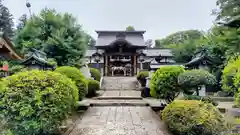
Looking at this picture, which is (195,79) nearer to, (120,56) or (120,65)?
(120,56)

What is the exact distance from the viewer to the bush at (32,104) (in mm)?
4207

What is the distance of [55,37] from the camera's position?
12125 millimetres

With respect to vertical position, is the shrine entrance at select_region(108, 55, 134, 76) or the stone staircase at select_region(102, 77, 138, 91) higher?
the shrine entrance at select_region(108, 55, 134, 76)

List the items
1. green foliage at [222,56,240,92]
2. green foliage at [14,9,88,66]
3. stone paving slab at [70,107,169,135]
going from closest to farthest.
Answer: green foliage at [222,56,240,92], stone paving slab at [70,107,169,135], green foliage at [14,9,88,66]

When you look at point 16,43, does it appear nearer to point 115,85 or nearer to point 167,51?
point 115,85

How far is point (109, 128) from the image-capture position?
5.39 m

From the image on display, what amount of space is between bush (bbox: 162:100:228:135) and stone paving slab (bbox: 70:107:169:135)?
1.70 ft

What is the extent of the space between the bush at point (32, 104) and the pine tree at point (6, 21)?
26.6 metres

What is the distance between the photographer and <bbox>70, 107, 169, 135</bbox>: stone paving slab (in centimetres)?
514

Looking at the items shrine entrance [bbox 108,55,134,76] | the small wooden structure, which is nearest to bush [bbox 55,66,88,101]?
the small wooden structure

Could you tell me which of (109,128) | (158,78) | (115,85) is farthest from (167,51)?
(109,128)

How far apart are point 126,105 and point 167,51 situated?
A: 19.9m

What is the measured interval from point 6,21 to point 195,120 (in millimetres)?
30538

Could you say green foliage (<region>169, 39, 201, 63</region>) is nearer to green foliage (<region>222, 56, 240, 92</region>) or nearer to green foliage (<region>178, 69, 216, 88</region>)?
green foliage (<region>178, 69, 216, 88</region>)
